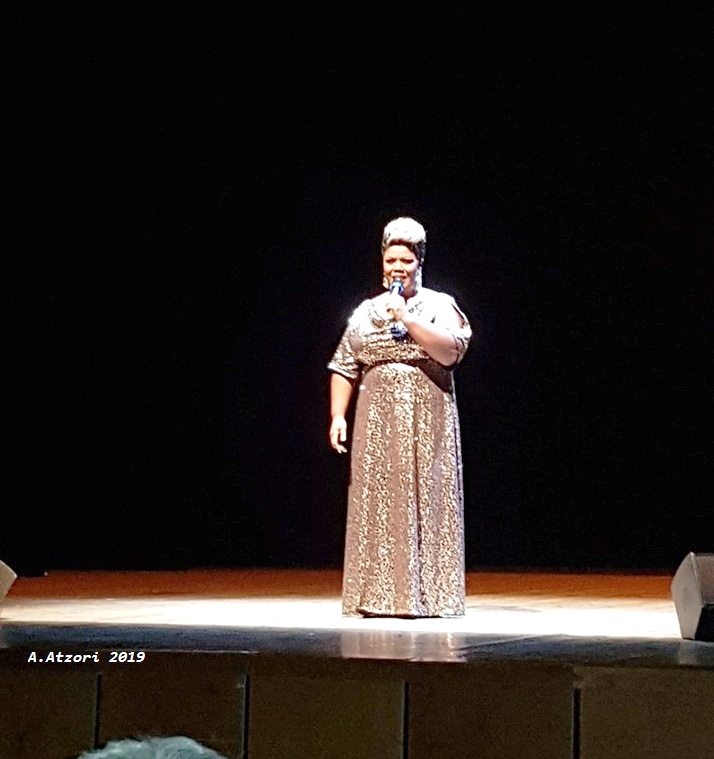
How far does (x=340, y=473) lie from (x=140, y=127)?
180 centimetres

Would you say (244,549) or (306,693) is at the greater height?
(244,549)

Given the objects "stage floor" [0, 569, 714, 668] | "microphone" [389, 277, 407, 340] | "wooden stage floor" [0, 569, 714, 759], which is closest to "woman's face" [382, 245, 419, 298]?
"microphone" [389, 277, 407, 340]

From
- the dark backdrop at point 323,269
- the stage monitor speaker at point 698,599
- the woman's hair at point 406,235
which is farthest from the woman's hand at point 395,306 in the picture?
the dark backdrop at point 323,269

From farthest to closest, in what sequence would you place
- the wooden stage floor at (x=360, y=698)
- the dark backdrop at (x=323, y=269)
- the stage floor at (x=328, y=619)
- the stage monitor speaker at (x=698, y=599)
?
the dark backdrop at (x=323, y=269) → the stage monitor speaker at (x=698, y=599) → the stage floor at (x=328, y=619) → the wooden stage floor at (x=360, y=698)

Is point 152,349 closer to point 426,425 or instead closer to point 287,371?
point 287,371

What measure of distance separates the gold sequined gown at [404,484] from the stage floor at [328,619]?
0.35 feet

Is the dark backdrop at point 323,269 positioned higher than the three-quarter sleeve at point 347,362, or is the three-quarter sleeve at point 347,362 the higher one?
the dark backdrop at point 323,269

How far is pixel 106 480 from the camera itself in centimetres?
593

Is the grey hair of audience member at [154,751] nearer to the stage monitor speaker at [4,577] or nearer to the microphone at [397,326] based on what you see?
the stage monitor speaker at [4,577]

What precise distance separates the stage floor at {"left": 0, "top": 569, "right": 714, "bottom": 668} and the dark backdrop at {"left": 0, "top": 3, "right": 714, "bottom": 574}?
1.12ft

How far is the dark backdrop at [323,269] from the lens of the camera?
5406 millimetres

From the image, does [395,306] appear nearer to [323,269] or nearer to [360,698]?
[360,698]

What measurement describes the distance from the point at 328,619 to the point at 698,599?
1154 mm

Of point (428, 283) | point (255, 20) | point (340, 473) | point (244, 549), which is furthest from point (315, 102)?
point (244, 549)
